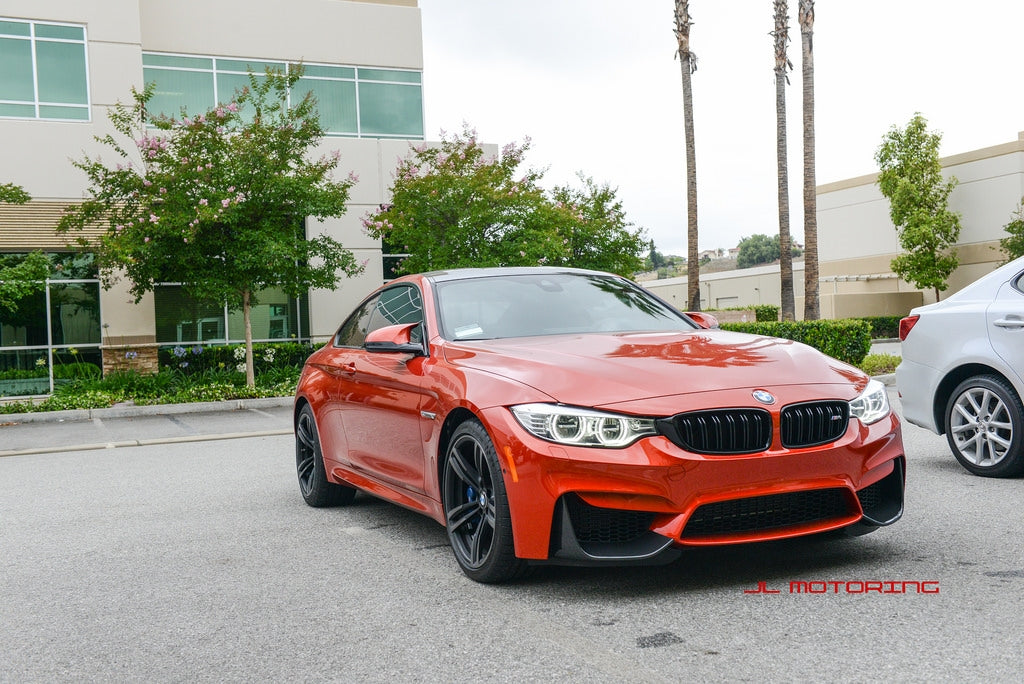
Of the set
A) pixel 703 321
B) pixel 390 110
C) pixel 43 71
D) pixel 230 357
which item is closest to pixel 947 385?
pixel 703 321

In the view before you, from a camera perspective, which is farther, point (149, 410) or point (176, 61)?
point (176, 61)

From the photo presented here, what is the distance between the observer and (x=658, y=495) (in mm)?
4219

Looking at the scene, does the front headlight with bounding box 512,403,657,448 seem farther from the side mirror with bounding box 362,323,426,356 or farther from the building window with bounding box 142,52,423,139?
the building window with bounding box 142,52,423,139

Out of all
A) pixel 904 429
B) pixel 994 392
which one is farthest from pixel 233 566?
pixel 904 429

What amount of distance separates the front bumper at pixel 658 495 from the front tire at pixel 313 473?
2795 millimetres

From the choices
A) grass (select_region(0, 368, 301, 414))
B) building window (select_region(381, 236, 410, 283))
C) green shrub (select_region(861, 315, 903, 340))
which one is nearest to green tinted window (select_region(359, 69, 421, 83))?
building window (select_region(381, 236, 410, 283))

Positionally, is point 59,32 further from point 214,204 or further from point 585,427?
point 585,427

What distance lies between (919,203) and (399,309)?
44316 millimetres

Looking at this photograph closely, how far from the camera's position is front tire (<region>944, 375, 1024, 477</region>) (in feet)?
23.2

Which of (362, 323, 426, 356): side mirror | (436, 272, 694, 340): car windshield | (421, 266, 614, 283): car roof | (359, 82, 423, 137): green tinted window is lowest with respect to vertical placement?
(362, 323, 426, 356): side mirror

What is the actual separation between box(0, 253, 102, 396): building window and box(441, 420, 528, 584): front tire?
18.8 m

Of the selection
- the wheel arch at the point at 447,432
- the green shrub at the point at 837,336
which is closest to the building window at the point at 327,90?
the green shrub at the point at 837,336

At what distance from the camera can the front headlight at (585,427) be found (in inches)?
169

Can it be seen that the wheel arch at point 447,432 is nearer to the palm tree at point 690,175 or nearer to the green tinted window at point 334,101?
the green tinted window at point 334,101
